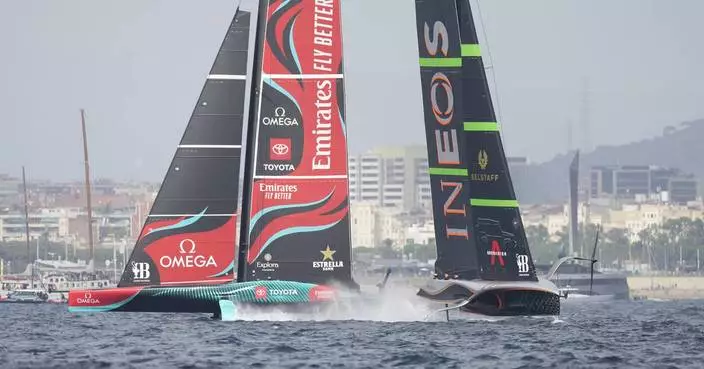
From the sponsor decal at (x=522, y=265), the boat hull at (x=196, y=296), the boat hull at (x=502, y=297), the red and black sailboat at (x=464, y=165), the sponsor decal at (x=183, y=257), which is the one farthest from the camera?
the red and black sailboat at (x=464, y=165)

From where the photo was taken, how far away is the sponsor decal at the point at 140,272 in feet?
119

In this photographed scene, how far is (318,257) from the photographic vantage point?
37031mm

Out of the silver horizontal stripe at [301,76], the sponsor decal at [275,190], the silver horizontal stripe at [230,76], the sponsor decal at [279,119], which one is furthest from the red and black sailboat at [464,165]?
the silver horizontal stripe at [230,76]

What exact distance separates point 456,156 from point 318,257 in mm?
4204

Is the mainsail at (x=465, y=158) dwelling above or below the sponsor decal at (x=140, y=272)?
above

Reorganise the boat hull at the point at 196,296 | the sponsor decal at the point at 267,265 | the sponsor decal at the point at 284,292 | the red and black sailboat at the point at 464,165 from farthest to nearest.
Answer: the red and black sailboat at the point at 464,165 < the sponsor decal at the point at 267,265 < the sponsor decal at the point at 284,292 < the boat hull at the point at 196,296

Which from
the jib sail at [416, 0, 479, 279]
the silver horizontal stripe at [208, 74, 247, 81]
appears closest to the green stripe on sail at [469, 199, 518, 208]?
the jib sail at [416, 0, 479, 279]

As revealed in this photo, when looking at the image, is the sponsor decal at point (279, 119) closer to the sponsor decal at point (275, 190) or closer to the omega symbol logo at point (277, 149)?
the omega symbol logo at point (277, 149)

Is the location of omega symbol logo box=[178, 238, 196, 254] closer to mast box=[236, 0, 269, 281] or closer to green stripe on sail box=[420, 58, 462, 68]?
mast box=[236, 0, 269, 281]

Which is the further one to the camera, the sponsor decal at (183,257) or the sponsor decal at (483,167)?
the sponsor decal at (483,167)

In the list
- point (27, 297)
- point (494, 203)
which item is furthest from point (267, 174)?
point (27, 297)

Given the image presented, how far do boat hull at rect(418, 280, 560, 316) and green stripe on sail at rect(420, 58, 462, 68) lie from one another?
16.0ft

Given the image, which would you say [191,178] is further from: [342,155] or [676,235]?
[676,235]

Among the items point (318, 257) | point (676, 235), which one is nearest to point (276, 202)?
point (318, 257)
